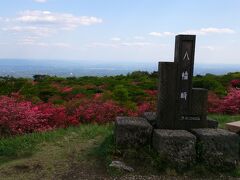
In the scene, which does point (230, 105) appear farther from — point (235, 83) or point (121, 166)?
point (121, 166)

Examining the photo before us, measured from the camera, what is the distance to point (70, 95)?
15.6 metres

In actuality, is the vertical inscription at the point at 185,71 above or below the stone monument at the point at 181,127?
above

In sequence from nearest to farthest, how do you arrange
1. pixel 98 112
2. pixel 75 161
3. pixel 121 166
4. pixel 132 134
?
pixel 121 166 < pixel 132 134 < pixel 75 161 < pixel 98 112

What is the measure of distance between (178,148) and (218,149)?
616 mm

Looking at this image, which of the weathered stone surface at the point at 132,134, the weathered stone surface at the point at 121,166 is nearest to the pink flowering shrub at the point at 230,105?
the weathered stone surface at the point at 132,134

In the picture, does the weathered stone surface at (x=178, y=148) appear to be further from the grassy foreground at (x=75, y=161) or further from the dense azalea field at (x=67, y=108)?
the dense azalea field at (x=67, y=108)

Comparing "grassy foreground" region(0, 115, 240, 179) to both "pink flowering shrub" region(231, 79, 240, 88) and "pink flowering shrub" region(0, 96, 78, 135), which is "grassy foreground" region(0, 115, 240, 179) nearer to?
"pink flowering shrub" region(0, 96, 78, 135)

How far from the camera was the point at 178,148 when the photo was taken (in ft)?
19.1

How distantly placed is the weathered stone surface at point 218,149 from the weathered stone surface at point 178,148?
15 cm

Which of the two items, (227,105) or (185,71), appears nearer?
(185,71)

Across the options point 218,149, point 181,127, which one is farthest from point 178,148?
point 181,127

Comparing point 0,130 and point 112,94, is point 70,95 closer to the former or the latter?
point 112,94

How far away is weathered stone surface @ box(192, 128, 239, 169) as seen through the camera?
592cm

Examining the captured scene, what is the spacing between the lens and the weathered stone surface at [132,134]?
610cm
